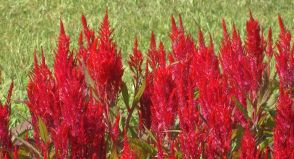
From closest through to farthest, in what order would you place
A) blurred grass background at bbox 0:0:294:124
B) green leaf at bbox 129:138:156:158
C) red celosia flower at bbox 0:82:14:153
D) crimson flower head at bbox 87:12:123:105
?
1. red celosia flower at bbox 0:82:14:153
2. crimson flower head at bbox 87:12:123:105
3. green leaf at bbox 129:138:156:158
4. blurred grass background at bbox 0:0:294:124

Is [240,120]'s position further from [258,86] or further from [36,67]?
[36,67]

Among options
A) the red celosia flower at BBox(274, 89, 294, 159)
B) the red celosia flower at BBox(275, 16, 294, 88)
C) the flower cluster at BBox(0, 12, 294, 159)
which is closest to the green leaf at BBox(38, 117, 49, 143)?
the flower cluster at BBox(0, 12, 294, 159)

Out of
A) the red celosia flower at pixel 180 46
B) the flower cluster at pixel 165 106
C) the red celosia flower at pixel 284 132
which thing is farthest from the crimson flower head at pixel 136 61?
the red celosia flower at pixel 284 132

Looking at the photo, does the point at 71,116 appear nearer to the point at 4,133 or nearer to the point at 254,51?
the point at 4,133

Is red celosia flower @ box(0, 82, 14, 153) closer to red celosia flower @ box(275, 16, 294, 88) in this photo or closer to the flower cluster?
the flower cluster

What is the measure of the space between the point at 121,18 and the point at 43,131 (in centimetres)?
672

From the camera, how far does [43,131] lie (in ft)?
6.98

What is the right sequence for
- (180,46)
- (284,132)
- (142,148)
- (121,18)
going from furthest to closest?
(121,18), (180,46), (142,148), (284,132)

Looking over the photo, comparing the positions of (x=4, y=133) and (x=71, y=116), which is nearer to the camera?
(x=71, y=116)

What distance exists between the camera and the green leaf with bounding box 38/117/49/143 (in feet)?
6.92

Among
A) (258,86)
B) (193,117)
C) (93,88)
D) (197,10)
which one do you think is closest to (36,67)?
(93,88)

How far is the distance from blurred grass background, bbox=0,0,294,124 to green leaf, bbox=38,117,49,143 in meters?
4.85

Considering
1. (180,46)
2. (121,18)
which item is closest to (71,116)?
(180,46)

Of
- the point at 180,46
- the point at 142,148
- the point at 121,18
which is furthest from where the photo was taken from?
the point at 121,18
